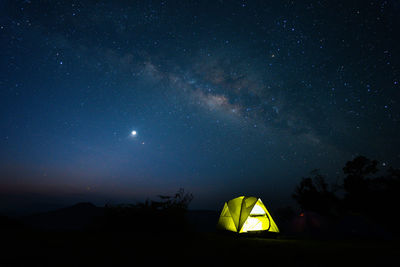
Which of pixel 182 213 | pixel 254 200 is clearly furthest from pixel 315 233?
pixel 182 213

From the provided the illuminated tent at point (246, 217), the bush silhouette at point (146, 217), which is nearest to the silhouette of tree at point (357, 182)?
the illuminated tent at point (246, 217)

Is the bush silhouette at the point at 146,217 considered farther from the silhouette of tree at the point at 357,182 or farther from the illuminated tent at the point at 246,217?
the silhouette of tree at the point at 357,182

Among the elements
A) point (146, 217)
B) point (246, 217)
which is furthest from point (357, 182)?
point (146, 217)

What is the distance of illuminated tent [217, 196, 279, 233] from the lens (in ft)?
33.3

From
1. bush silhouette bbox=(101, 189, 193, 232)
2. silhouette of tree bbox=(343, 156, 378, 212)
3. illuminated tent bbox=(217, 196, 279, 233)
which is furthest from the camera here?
silhouette of tree bbox=(343, 156, 378, 212)

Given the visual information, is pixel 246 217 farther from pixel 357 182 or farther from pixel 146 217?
pixel 357 182

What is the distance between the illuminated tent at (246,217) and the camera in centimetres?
1016

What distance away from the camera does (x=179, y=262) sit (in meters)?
3.24

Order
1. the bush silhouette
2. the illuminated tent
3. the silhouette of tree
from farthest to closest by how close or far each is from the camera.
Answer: the silhouette of tree < the illuminated tent < the bush silhouette

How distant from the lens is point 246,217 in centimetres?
1016

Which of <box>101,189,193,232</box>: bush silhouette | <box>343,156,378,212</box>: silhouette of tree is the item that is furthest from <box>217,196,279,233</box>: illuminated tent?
<box>343,156,378,212</box>: silhouette of tree

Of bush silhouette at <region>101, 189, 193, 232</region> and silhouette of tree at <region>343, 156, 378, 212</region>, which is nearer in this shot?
bush silhouette at <region>101, 189, 193, 232</region>

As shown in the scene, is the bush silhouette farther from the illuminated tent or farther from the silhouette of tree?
the silhouette of tree

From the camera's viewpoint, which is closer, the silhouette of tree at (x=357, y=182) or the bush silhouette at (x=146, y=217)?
the bush silhouette at (x=146, y=217)
